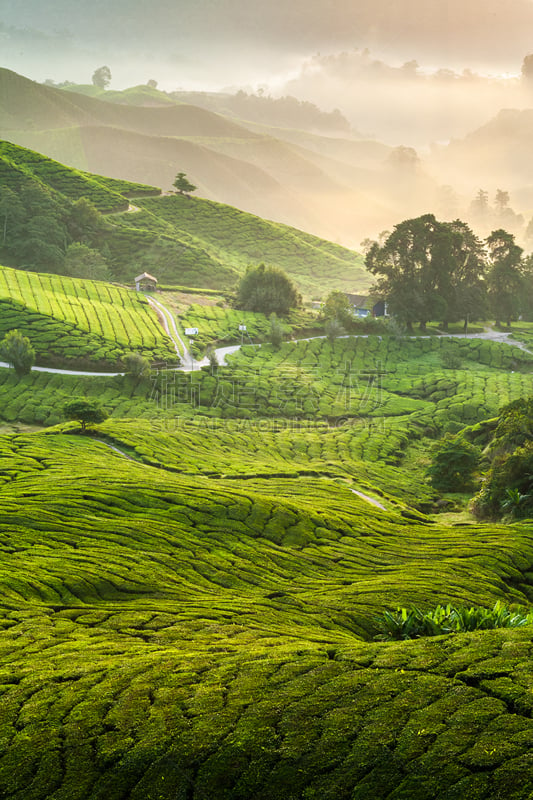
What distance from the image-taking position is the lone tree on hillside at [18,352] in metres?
62.0

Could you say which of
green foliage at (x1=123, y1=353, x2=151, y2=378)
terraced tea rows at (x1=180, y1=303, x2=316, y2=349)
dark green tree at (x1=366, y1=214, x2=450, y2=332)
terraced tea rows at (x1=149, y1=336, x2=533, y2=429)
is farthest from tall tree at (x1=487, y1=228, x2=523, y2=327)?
green foliage at (x1=123, y1=353, x2=151, y2=378)

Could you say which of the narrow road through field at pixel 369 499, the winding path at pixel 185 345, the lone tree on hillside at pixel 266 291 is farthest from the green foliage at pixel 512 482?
the lone tree on hillside at pixel 266 291

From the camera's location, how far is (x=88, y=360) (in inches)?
2702

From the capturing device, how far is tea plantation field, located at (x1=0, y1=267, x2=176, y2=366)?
69.4 m

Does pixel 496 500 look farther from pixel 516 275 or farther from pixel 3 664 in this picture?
pixel 516 275

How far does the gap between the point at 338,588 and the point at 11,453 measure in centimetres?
2547

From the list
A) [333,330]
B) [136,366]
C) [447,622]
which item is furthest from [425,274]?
[447,622]

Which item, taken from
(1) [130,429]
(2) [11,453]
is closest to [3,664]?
(2) [11,453]

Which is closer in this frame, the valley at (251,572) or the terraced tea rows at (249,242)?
the valley at (251,572)

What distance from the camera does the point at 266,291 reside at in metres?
100

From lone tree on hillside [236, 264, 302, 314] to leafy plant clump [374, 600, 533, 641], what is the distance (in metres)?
84.9

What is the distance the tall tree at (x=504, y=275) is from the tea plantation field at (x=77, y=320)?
61828mm

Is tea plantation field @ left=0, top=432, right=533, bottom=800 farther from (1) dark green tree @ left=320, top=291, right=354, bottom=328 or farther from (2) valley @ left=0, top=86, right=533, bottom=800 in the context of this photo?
(1) dark green tree @ left=320, top=291, right=354, bottom=328

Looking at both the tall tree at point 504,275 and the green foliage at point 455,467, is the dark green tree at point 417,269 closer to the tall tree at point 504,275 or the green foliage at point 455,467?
the tall tree at point 504,275
